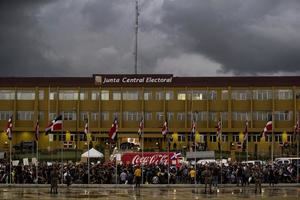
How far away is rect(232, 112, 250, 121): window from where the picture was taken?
106875mm

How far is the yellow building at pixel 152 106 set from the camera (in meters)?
107

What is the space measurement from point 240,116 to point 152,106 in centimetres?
1465

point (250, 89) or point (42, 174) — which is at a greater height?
point (250, 89)

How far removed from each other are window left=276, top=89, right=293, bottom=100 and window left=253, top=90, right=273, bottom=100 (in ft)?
3.73

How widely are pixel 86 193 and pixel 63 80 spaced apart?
71622 millimetres

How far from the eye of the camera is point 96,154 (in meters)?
62.2

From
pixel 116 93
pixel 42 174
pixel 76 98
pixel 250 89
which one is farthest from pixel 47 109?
pixel 42 174

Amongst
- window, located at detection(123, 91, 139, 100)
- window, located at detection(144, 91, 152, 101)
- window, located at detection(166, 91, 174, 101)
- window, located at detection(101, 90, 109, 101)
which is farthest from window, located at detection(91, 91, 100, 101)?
window, located at detection(166, 91, 174, 101)

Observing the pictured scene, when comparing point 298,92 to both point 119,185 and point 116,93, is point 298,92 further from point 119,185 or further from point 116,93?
point 119,185

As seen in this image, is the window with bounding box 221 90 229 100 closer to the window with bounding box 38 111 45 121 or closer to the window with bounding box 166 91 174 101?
the window with bounding box 166 91 174 101

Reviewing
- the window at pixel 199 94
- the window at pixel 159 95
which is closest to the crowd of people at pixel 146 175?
the window at pixel 199 94

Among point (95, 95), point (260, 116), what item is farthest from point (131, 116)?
point (260, 116)

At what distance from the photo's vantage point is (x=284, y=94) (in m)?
106

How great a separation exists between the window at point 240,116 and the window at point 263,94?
10.7 feet
